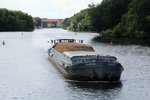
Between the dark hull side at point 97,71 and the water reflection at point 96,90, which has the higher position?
the dark hull side at point 97,71

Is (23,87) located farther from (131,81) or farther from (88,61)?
(131,81)

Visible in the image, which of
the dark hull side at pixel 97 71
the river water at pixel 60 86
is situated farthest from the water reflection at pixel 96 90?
the dark hull side at pixel 97 71

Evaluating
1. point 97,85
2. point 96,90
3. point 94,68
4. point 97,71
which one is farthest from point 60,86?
point 96,90

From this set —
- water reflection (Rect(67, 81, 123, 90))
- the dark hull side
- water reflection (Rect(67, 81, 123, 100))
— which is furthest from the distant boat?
water reflection (Rect(67, 81, 123, 100))

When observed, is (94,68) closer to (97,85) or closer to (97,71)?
(97,71)

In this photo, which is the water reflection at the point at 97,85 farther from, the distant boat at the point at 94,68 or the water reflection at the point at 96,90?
the distant boat at the point at 94,68

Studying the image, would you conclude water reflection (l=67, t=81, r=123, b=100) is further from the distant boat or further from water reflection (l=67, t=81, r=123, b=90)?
the distant boat

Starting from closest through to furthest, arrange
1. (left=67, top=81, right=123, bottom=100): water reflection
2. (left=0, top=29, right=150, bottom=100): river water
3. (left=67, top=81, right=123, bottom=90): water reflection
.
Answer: (left=67, top=81, right=123, bottom=100): water reflection < (left=0, top=29, right=150, bottom=100): river water < (left=67, top=81, right=123, bottom=90): water reflection

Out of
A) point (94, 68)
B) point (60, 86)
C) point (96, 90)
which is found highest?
point (94, 68)

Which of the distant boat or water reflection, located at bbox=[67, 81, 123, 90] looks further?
the distant boat

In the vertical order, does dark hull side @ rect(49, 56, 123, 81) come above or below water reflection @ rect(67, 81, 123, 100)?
above

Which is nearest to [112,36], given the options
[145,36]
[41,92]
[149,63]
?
[145,36]

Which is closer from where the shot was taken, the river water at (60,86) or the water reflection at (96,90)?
the water reflection at (96,90)

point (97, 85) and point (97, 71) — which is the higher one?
point (97, 71)
